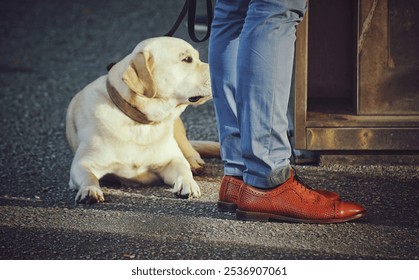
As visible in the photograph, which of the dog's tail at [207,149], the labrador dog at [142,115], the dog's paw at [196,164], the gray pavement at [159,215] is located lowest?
the gray pavement at [159,215]

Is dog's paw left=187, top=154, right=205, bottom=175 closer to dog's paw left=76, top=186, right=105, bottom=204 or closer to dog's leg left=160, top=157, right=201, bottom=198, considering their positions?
dog's leg left=160, top=157, right=201, bottom=198

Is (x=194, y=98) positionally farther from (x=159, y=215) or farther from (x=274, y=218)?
(x=274, y=218)

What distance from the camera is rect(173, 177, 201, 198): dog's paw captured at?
129 inches

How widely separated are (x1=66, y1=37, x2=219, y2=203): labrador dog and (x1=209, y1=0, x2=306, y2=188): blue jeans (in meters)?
0.57

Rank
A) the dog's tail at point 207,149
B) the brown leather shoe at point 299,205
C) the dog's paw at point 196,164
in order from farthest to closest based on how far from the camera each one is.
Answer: the dog's tail at point 207,149 → the dog's paw at point 196,164 → the brown leather shoe at point 299,205

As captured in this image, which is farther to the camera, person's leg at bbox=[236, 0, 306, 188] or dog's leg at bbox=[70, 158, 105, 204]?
dog's leg at bbox=[70, 158, 105, 204]

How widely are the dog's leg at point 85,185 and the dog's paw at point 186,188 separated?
315 mm

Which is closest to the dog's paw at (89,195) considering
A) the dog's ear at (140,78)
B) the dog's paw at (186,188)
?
the dog's paw at (186,188)

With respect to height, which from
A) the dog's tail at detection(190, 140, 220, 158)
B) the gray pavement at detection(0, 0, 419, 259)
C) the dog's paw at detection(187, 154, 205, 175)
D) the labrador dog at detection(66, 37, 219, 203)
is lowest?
the gray pavement at detection(0, 0, 419, 259)

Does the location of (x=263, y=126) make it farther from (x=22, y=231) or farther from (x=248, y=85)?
(x=22, y=231)

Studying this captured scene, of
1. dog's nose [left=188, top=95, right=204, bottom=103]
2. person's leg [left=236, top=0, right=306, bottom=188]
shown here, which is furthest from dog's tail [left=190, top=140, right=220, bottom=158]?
person's leg [left=236, top=0, right=306, bottom=188]

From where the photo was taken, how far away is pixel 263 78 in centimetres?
263

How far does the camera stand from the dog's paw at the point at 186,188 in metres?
3.27

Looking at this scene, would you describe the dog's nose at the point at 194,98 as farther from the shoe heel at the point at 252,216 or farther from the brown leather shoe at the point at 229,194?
the shoe heel at the point at 252,216
